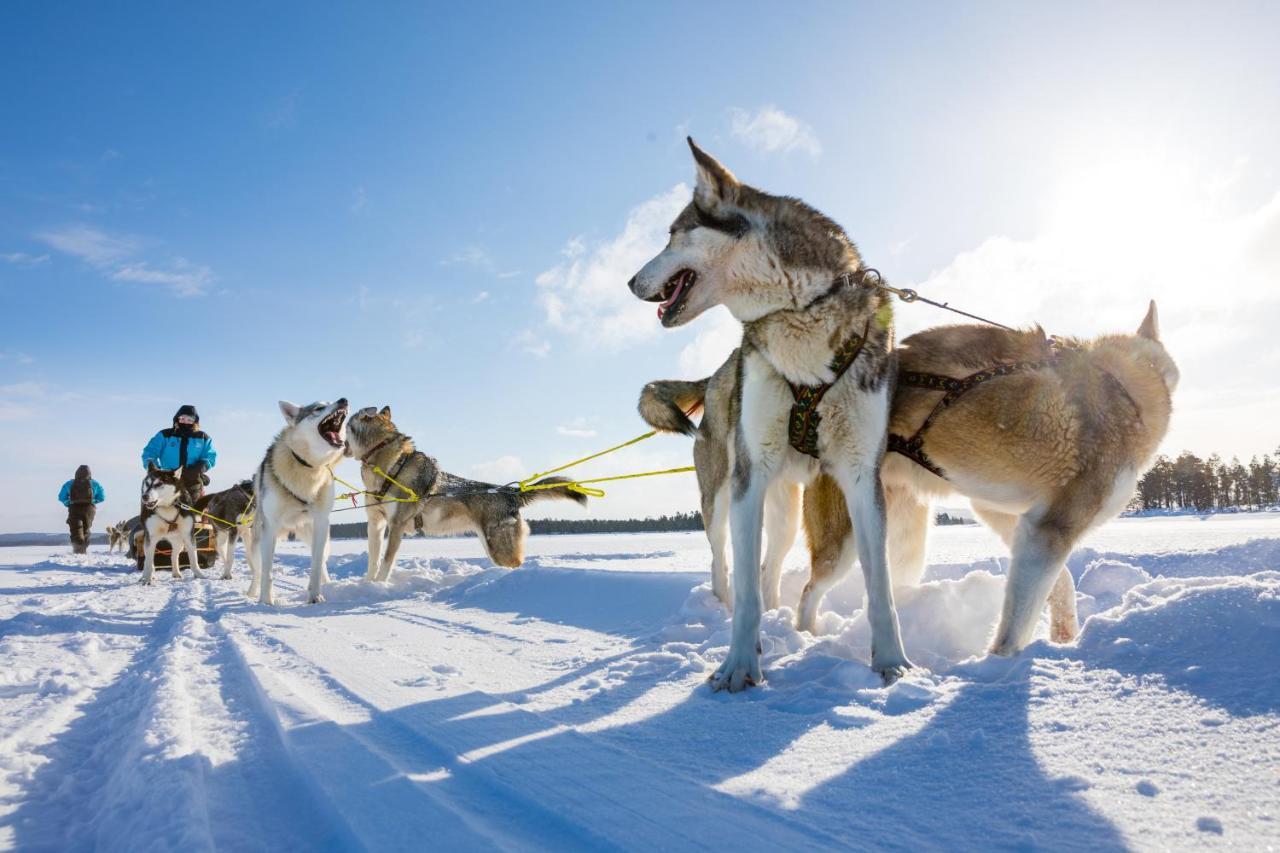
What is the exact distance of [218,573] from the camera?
43.1ft

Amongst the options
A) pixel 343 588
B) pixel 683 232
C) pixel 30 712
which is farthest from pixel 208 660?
pixel 343 588

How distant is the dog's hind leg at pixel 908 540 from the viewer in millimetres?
3645

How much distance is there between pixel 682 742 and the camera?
79.0 inches

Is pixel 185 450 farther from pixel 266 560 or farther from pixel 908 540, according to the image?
pixel 908 540

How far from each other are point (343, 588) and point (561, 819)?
7.39 m

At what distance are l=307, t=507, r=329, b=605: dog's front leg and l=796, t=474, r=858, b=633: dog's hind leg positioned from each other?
583 cm

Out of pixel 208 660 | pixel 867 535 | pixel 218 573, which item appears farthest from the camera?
pixel 218 573

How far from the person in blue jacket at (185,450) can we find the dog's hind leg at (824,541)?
13.4 m

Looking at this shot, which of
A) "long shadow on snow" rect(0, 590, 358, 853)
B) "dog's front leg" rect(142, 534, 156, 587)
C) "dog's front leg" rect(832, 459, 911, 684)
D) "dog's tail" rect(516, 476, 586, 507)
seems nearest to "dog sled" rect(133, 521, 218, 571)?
"dog's front leg" rect(142, 534, 156, 587)

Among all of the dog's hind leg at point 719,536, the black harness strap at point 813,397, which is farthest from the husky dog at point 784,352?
the dog's hind leg at point 719,536

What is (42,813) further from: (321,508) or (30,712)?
(321,508)

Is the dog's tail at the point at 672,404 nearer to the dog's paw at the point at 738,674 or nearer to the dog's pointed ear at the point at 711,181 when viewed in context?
the dog's pointed ear at the point at 711,181

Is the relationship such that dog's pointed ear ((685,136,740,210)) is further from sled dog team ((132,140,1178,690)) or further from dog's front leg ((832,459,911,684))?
dog's front leg ((832,459,911,684))

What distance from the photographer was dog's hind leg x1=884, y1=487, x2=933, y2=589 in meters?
3.64
